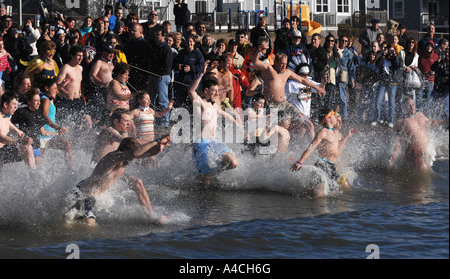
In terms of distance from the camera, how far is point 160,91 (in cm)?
1309

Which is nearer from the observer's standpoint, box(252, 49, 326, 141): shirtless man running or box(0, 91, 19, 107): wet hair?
box(0, 91, 19, 107): wet hair

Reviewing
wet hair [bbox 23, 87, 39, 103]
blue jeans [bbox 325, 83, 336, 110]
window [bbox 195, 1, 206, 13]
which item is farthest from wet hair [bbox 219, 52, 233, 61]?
window [bbox 195, 1, 206, 13]

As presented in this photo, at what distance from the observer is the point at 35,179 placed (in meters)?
8.68

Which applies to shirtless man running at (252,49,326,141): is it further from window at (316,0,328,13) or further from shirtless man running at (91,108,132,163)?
window at (316,0,328,13)

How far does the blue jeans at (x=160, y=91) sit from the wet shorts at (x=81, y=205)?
5.17m

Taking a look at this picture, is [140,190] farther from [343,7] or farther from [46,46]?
[343,7]

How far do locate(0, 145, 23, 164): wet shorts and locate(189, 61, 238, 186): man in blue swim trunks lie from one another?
2.49 m

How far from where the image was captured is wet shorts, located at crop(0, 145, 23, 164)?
8.82 m

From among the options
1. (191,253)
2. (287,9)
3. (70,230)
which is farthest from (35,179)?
(287,9)

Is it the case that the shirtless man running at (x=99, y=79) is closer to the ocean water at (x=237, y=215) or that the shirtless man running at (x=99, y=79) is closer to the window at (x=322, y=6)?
the ocean water at (x=237, y=215)

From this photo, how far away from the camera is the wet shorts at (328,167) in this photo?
33.4ft

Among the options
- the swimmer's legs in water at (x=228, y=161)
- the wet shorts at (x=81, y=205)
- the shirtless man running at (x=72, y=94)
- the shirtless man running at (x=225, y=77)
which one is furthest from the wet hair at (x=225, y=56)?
the wet shorts at (x=81, y=205)

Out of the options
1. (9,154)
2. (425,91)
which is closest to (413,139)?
(425,91)
